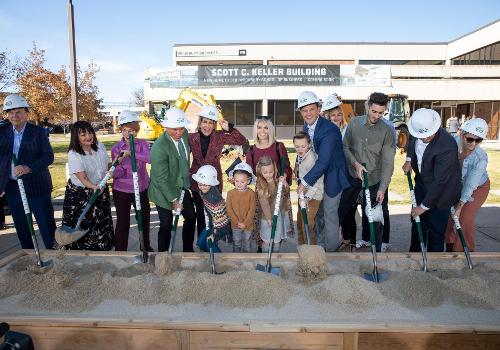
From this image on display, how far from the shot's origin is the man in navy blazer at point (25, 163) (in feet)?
11.5

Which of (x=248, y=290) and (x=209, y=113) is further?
(x=209, y=113)

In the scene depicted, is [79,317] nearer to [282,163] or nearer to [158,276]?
[158,276]

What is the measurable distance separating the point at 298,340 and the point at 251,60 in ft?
99.2

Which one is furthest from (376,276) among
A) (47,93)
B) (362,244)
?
(47,93)

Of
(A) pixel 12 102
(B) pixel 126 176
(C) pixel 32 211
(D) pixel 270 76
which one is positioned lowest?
(C) pixel 32 211

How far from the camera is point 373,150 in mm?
3623

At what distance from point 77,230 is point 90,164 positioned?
2.12ft

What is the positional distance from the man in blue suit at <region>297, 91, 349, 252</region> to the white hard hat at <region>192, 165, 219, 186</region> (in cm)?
81

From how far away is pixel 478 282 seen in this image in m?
2.66

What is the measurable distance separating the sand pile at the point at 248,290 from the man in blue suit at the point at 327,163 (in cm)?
82

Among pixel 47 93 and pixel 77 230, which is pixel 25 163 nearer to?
pixel 77 230

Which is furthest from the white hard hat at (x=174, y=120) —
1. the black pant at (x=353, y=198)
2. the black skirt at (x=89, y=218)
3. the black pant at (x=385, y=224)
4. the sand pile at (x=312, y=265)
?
the black pant at (x=385, y=224)

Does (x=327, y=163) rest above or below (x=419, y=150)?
below

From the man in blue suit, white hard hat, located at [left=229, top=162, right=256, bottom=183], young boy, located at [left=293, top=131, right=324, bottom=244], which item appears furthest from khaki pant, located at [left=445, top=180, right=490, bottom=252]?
white hard hat, located at [left=229, top=162, right=256, bottom=183]
